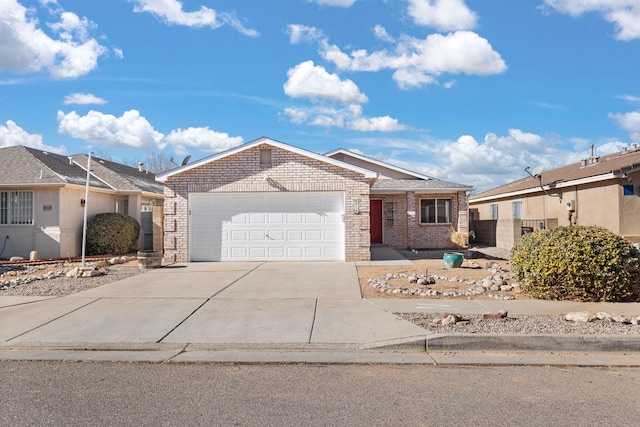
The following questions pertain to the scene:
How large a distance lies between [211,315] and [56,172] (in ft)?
44.4

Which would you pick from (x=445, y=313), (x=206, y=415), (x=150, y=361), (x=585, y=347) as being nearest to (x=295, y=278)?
(x=445, y=313)

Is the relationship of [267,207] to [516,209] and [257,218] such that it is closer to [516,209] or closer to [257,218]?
[257,218]

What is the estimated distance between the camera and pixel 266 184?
16.2 metres

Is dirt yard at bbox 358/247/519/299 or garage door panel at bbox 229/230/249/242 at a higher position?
Result: garage door panel at bbox 229/230/249/242

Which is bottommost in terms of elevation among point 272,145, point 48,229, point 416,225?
point 48,229

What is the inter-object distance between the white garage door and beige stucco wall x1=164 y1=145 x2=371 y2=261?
258mm

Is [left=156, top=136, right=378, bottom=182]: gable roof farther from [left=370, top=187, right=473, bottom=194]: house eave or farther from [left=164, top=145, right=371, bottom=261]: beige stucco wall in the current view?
[left=370, top=187, right=473, bottom=194]: house eave

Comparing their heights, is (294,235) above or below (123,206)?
below

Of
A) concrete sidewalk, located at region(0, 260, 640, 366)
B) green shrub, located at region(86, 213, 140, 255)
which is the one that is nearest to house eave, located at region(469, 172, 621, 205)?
concrete sidewalk, located at region(0, 260, 640, 366)

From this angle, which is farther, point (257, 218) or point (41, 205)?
point (41, 205)

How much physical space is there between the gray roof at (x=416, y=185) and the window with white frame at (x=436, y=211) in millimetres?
724

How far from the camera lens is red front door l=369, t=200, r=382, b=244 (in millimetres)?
22297

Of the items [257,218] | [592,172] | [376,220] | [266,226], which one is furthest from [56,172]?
[592,172]

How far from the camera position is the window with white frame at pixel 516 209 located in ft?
84.7
